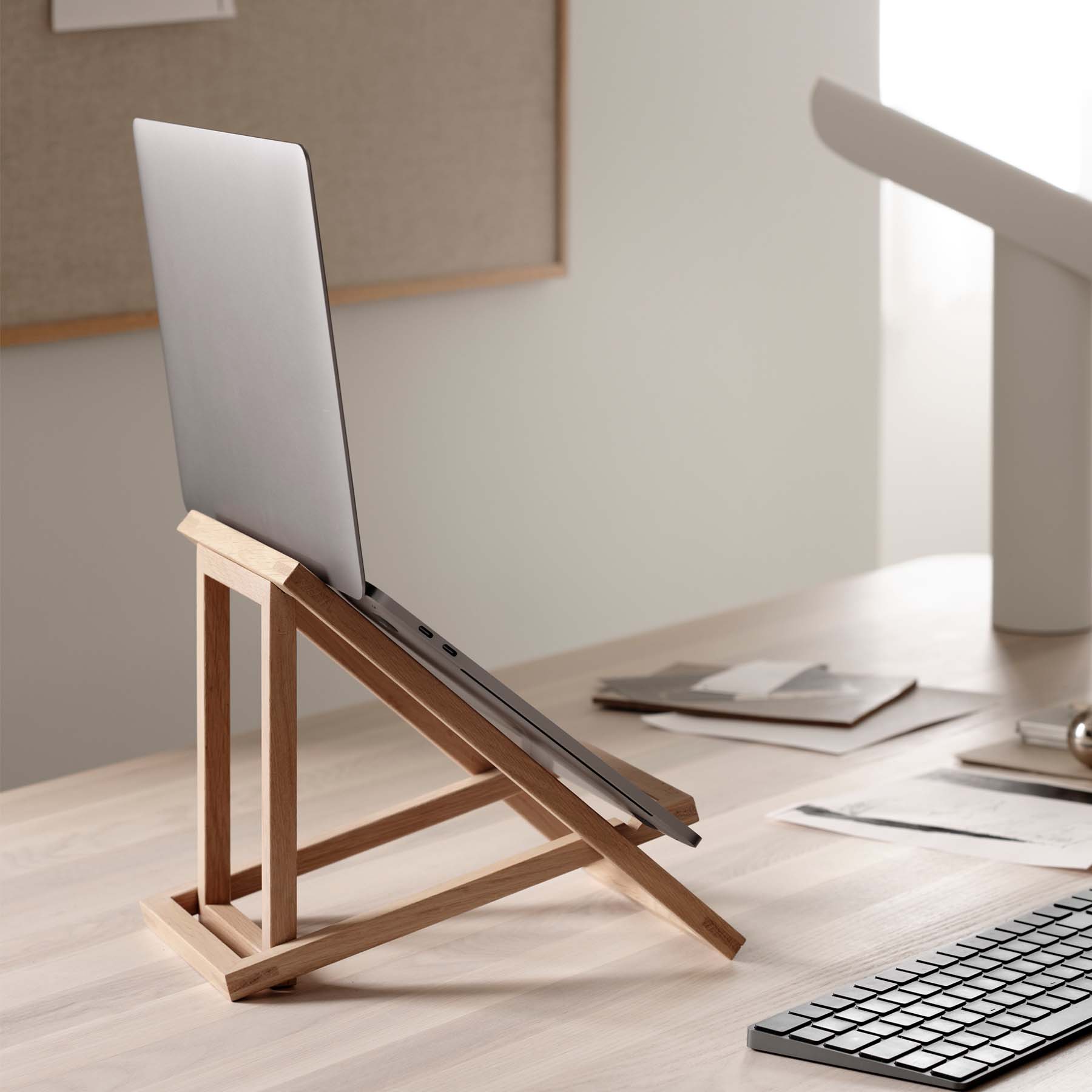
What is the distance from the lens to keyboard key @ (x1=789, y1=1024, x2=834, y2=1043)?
3.26 feet

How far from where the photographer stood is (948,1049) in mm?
967

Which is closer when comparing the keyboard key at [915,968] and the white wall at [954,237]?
the keyboard key at [915,968]

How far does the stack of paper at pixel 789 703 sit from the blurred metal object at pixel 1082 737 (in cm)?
20

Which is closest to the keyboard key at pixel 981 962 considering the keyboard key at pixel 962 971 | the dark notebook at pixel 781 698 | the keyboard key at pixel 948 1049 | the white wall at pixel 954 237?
the keyboard key at pixel 962 971

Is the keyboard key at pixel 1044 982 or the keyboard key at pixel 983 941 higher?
the keyboard key at pixel 1044 982

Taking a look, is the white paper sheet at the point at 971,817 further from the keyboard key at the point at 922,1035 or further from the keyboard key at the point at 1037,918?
the keyboard key at the point at 922,1035

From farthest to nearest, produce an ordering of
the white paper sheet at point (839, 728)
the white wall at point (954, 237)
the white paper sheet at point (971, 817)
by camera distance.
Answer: the white wall at point (954, 237) < the white paper sheet at point (839, 728) < the white paper sheet at point (971, 817)

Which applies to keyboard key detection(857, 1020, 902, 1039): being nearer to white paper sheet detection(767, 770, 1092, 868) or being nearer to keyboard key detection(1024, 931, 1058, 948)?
keyboard key detection(1024, 931, 1058, 948)

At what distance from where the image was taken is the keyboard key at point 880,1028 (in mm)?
994

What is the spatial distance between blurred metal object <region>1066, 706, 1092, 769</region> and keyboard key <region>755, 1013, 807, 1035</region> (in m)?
0.60

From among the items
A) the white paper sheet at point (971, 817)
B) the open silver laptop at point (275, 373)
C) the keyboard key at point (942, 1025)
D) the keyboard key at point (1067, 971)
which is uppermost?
the open silver laptop at point (275, 373)

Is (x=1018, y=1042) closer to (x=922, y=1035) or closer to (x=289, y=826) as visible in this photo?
(x=922, y=1035)

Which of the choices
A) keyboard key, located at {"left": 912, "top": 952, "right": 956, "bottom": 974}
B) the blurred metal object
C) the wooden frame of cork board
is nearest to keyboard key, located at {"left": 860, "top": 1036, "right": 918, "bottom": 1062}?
keyboard key, located at {"left": 912, "top": 952, "right": 956, "bottom": 974}

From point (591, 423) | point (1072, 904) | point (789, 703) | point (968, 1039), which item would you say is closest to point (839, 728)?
point (789, 703)
